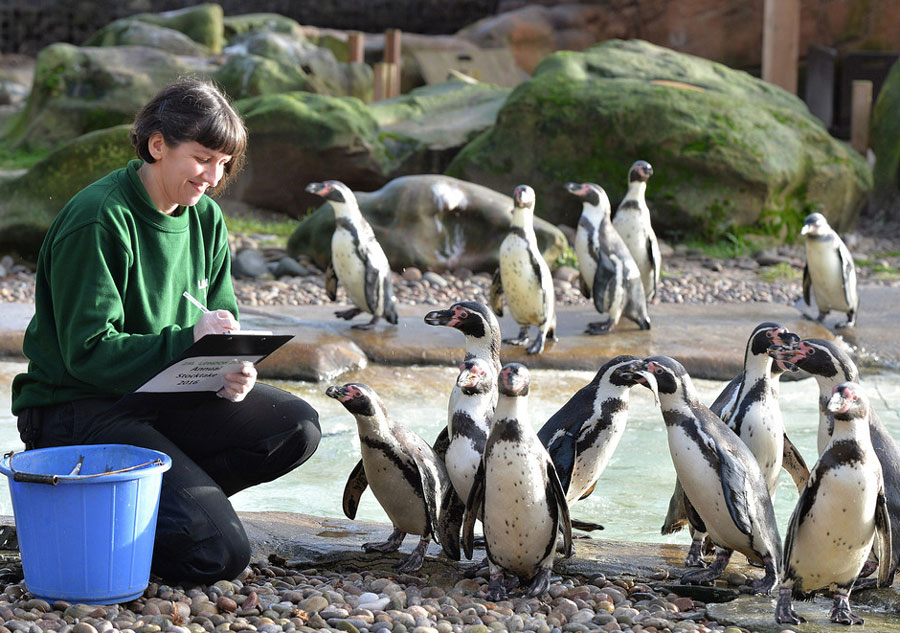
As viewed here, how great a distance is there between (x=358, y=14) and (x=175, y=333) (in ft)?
59.9

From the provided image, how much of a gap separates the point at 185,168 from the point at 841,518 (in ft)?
5.93

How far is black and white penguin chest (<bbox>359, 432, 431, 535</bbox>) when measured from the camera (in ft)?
10.4

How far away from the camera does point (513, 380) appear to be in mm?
2818

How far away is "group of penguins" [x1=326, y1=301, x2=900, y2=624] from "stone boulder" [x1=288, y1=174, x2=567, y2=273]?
213 inches

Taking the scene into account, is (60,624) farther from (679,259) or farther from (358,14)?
(358,14)

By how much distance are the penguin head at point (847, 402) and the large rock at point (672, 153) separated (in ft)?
25.6

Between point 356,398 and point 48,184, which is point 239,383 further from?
point 48,184

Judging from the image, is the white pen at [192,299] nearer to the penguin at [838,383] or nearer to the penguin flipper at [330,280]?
the penguin at [838,383]

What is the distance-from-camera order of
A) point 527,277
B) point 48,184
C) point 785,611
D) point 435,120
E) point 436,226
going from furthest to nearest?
point 435,120, point 48,184, point 436,226, point 527,277, point 785,611

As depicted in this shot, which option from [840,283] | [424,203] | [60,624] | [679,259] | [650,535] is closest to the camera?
[60,624]

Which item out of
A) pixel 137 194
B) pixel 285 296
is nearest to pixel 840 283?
pixel 285 296

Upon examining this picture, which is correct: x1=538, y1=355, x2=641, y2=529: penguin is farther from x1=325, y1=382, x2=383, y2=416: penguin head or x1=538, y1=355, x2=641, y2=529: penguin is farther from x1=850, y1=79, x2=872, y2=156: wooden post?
x1=850, y1=79, x2=872, y2=156: wooden post

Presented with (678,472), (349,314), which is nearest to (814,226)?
(349,314)

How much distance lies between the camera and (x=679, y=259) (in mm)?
10031
